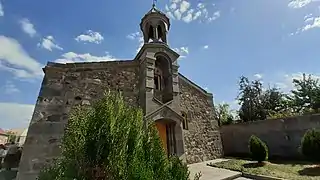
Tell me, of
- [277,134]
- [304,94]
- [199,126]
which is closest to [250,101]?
[304,94]

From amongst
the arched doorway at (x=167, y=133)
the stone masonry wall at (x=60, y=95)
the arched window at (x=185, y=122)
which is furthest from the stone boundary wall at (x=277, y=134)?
the stone masonry wall at (x=60, y=95)

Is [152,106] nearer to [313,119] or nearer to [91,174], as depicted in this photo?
[91,174]

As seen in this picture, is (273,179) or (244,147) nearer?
(273,179)

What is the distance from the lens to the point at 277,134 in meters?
11.1

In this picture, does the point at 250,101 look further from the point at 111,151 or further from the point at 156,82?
the point at 111,151

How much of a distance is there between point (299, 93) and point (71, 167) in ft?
86.5

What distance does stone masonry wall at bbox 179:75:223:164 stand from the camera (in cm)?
987

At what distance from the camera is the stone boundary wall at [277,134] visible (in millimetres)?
10188

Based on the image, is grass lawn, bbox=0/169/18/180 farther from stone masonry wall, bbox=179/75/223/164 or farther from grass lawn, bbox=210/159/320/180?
grass lawn, bbox=210/159/320/180

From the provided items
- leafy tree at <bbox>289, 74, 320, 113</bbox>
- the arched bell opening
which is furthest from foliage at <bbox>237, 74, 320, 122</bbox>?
the arched bell opening

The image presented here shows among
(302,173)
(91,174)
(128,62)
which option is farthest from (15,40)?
(302,173)

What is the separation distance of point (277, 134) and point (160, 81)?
286 inches

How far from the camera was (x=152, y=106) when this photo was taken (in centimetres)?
820

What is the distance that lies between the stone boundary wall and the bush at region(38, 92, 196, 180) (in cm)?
988
